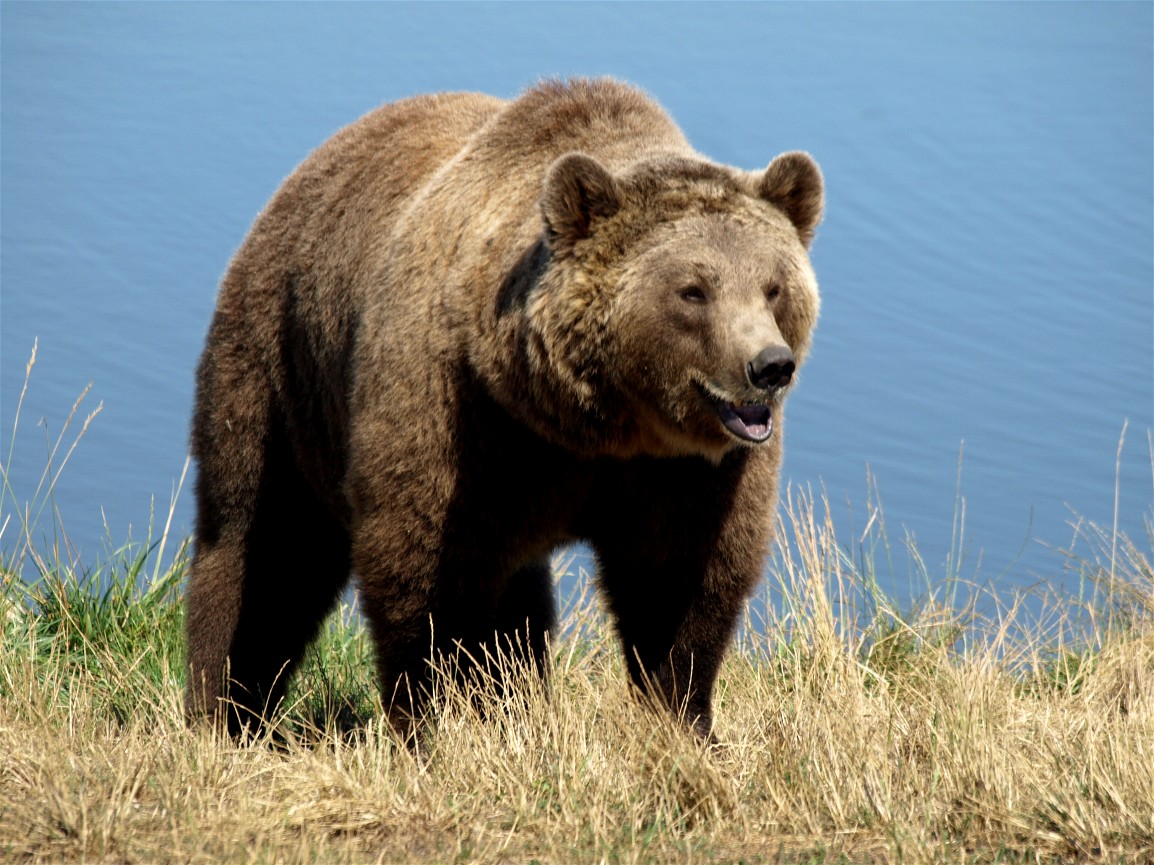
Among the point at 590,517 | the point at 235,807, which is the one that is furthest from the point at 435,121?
the point at 235,807

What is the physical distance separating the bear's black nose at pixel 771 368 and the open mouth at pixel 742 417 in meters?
0.12

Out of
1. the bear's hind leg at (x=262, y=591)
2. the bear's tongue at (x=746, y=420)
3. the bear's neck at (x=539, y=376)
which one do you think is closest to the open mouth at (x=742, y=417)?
the bear's tongue at (x=746, y=420)

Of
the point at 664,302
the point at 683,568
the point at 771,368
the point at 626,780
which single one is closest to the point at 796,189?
the point at 664,302

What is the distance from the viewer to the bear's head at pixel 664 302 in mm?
4547

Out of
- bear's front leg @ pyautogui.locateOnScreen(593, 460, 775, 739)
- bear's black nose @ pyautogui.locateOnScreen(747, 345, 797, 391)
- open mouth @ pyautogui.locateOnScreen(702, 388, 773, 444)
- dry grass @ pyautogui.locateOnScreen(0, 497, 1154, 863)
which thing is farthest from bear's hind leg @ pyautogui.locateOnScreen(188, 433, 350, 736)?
bear's black nose @ pyautogui.locateOnScreen(747, 345, 797, 391)

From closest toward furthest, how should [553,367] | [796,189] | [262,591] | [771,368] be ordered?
[771,368] → [553,367] → [796,189] → [262,591]

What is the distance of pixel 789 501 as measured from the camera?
702 cm

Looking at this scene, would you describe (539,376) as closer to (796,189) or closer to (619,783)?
(796,189)

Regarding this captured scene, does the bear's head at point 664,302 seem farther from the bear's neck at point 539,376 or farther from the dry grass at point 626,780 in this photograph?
the dry grass at point 626,780

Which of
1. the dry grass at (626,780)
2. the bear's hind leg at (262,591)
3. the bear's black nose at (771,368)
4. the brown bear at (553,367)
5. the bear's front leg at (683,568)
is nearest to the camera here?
the dry grass at (626,780)

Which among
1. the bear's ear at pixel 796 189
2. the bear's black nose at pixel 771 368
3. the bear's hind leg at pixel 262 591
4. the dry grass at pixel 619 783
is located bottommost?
the bear's hind leg at pixel 262 591

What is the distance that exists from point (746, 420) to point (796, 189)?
785 millimetres

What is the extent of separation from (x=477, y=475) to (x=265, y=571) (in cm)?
176

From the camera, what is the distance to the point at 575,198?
466 centimetres
